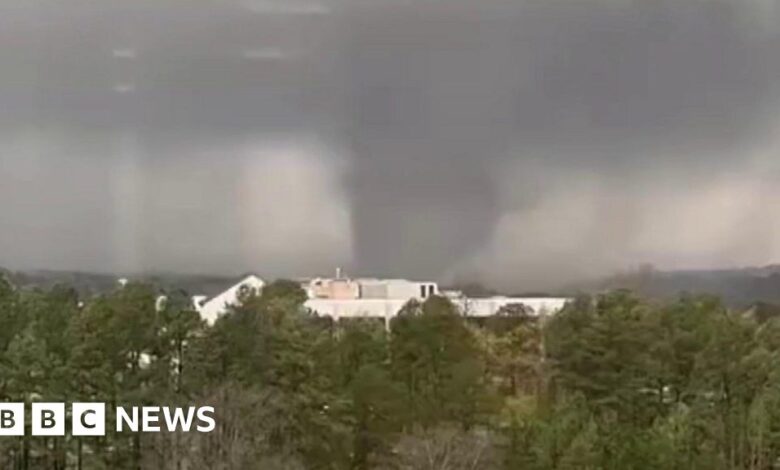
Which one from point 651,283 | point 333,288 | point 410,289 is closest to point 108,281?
point 333,288

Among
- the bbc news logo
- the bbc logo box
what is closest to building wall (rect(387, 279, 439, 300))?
the bbc news logo

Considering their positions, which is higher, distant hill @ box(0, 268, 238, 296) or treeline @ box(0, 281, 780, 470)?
distant hill @ box(0, 268, 238, 296)

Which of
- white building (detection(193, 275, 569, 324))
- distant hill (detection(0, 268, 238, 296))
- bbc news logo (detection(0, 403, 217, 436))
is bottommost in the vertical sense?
bbc news logo (detection(0, 403, 217, 436))

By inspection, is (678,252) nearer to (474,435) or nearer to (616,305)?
(616,305)

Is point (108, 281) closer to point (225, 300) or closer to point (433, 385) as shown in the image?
point (225, 300)

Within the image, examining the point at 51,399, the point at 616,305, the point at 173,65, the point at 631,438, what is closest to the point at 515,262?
the point at 616,305

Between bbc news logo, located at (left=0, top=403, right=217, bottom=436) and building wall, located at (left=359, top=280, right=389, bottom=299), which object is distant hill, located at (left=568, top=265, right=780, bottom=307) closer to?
building wall, located at (left=359, top=280, right=389, bottom=299)

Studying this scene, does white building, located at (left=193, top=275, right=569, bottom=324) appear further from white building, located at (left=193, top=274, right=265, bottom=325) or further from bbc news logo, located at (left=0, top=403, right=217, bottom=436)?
bbc news logo, located at (left=0, top=403, right=217, bottom=436)

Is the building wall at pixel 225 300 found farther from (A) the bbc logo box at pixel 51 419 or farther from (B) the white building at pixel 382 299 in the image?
(A) the bbc logo box at pixel 51 419
